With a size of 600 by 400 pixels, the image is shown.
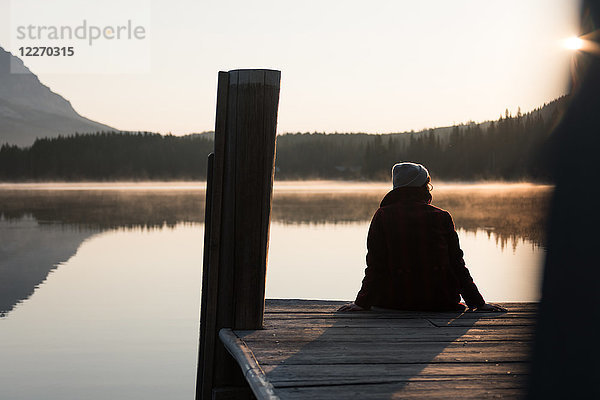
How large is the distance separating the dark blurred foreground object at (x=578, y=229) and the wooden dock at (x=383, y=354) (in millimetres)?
967

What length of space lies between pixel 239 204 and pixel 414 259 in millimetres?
1172

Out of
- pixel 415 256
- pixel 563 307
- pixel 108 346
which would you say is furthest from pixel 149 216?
pixel 563 307

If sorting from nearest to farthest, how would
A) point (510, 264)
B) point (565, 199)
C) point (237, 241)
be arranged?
point (565, 199), point (237, 241), point (510, 264)

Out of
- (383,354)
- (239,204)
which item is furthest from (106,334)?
(383,354)

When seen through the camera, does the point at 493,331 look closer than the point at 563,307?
No

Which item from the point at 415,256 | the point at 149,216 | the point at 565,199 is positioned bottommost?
the point at 149,216

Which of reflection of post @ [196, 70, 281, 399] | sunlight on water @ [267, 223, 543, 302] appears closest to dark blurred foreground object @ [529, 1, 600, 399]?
reflection of post @ [196, 70, 281, 399]

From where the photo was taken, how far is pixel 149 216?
43125 millimetres

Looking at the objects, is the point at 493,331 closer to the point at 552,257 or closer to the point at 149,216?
the point at 552,257

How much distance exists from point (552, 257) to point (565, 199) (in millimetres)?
92

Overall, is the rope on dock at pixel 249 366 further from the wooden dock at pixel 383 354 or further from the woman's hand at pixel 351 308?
the woman's hand at pixel 351 308

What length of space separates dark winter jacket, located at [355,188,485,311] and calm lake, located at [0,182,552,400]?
456 millimetres

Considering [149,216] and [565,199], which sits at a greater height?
[565,199]

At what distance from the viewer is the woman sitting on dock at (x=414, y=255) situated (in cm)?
430
